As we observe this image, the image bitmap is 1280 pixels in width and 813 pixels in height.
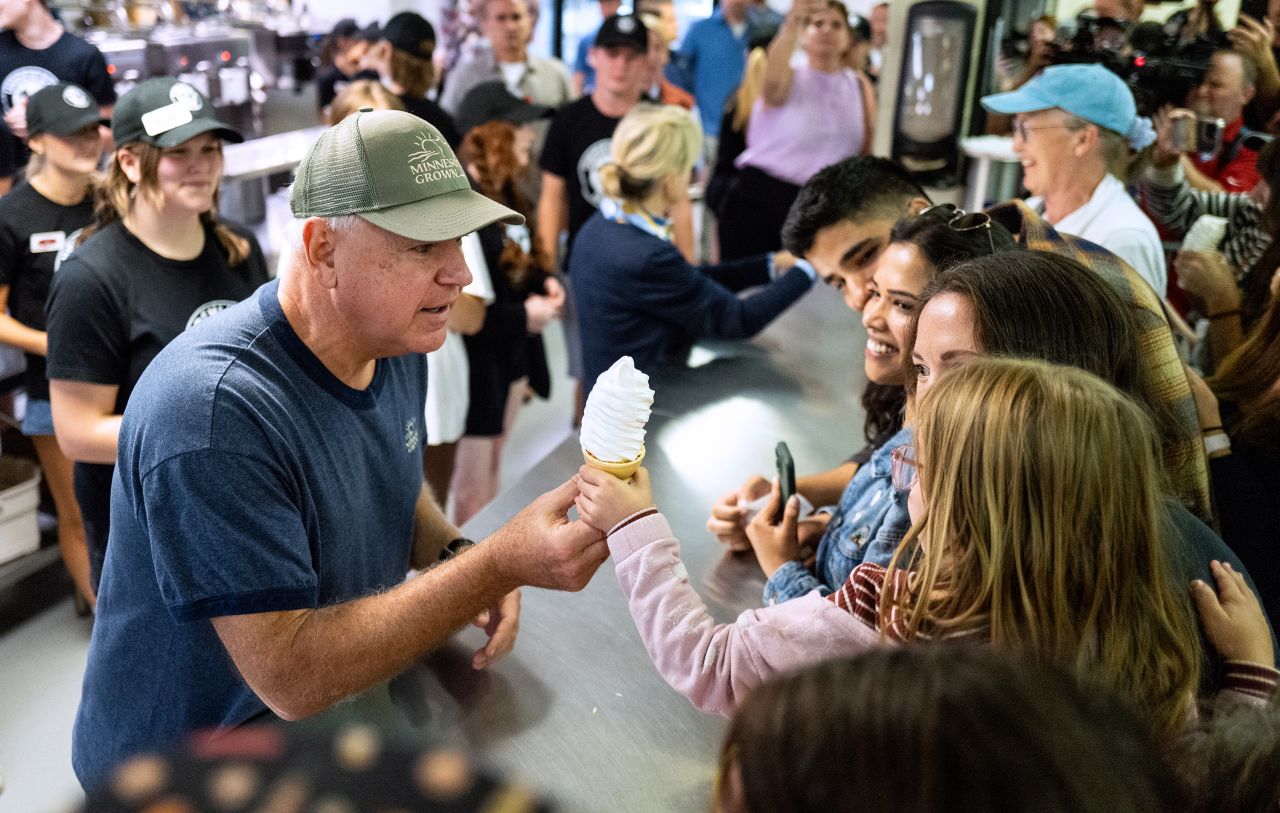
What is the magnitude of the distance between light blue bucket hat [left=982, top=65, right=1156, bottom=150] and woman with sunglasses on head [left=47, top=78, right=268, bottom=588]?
6.61 ft

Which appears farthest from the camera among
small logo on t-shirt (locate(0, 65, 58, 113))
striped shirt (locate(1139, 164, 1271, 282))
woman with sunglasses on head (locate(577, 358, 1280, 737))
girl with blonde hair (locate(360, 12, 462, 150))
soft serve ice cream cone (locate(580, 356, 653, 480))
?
girl with blonde hair (locate(360, 12, 462, 150))

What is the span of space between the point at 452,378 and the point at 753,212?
224 cm

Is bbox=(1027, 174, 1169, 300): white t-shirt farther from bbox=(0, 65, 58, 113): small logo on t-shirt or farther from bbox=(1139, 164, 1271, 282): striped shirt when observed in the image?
bbox=(0, 65, 58, 113): small logo on t-shirt

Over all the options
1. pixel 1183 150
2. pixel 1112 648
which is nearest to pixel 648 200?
pixel 1183 150

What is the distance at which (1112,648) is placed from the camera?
0.98 metres

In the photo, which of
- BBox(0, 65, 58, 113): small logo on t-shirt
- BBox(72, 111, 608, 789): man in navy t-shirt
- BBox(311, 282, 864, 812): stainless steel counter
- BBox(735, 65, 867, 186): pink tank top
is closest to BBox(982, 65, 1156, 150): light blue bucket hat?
BBox(311, 282, 864, 812): stainless steel counter

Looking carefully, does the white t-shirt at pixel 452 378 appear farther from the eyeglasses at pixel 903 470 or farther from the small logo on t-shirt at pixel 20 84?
the small logo on t-shirt at pixel 20 84

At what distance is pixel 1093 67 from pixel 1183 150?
0.64 meters

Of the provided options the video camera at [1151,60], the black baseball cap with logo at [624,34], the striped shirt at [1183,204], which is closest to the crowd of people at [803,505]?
the striped shirt at [1183,204]

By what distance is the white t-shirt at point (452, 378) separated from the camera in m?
2.89

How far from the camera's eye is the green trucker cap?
4.16ft

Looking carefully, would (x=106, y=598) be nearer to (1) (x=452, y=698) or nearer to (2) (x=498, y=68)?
(1) (x=452, y=698)

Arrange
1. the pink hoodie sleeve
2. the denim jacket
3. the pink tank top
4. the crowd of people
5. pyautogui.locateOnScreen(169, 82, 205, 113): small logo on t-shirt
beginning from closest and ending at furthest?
the crowd of people < the pink hoodie sleeve < the denim jacket < pyautogui.locateOnScreen(169, 82, 205, 113): small logo on t-shirt < the pink tank top

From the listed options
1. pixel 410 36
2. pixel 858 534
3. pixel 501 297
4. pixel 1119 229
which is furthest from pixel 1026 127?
pixel 410 36
